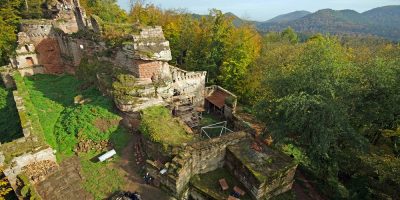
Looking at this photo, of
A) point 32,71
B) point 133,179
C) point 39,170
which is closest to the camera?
point 39,170

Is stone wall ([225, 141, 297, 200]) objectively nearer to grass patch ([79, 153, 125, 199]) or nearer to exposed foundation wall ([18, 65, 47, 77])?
grass patch ([79, 153, 125, 199])

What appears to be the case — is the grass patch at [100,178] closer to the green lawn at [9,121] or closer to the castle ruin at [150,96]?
the castle ruin at [150,96]

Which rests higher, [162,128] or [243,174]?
[162,128]

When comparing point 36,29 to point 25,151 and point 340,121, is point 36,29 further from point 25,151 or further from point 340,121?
point 340,121

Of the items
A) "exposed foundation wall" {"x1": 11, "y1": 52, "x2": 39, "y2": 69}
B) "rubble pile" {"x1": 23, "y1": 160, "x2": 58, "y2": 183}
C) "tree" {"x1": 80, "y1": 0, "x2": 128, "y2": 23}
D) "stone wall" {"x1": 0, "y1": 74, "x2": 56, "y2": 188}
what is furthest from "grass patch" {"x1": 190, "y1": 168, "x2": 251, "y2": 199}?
"tree" {"x1": 80, "y1": 0, "x2": 128, "y2": 23}

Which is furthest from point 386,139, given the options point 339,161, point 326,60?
point 326,60

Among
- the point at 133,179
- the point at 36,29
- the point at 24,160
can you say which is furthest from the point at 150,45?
the point at 36,29

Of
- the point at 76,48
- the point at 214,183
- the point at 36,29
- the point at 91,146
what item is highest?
the point at 36,29
